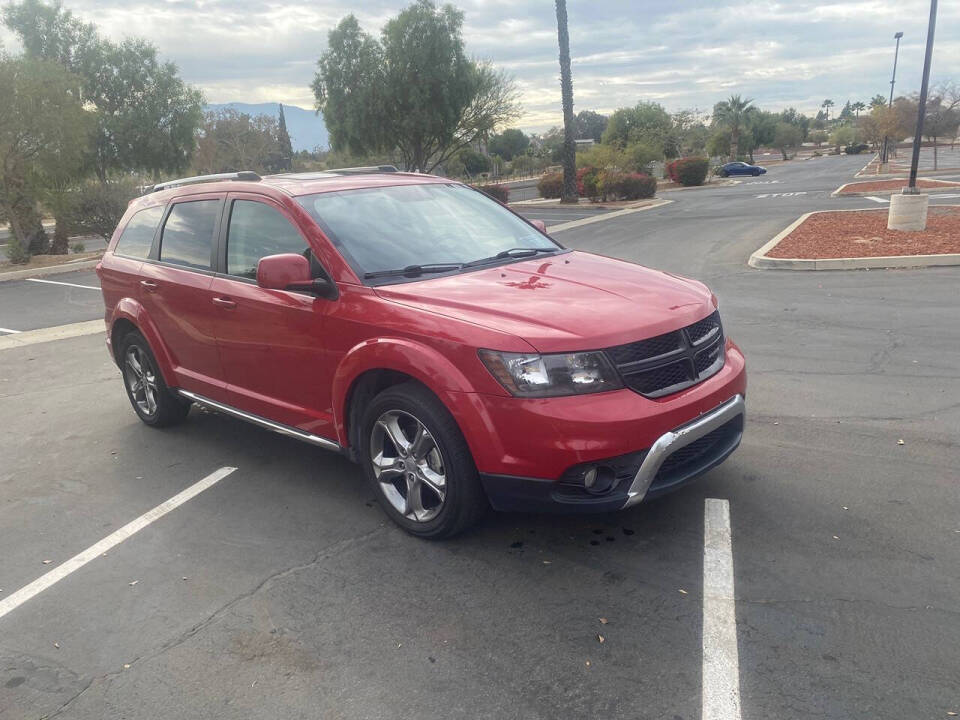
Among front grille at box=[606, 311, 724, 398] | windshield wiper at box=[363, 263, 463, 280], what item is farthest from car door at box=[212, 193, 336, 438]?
front grille at box=[606, 311, 724, 398]

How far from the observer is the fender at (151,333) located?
18.4 ft

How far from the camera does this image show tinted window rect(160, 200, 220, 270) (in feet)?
16.9

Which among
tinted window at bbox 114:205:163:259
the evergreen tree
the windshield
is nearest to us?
the windshield

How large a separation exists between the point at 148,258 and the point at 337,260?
2256mm

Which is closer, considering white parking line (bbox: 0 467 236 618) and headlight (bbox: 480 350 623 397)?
headlight (bbox: 480 350 623 397)

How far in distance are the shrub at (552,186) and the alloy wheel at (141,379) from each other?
32.0 metres

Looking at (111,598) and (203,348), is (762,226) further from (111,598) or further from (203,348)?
(111,598)

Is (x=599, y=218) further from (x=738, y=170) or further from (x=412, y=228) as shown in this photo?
(x=738, y=170)

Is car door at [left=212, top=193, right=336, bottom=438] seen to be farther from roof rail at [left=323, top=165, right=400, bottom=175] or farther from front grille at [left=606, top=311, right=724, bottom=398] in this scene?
front grille at [left=606, top=311, right=724, bottom=398]

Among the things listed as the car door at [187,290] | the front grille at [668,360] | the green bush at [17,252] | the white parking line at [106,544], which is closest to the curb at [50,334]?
the car door at [187,290]

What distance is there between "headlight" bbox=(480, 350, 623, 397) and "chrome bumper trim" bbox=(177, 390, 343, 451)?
132cm

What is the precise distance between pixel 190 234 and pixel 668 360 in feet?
11.2

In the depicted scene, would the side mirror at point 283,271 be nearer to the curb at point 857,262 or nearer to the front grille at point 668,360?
the front grille at point 668,360

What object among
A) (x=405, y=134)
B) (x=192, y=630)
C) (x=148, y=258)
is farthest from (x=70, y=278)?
(x=405, y=134)
